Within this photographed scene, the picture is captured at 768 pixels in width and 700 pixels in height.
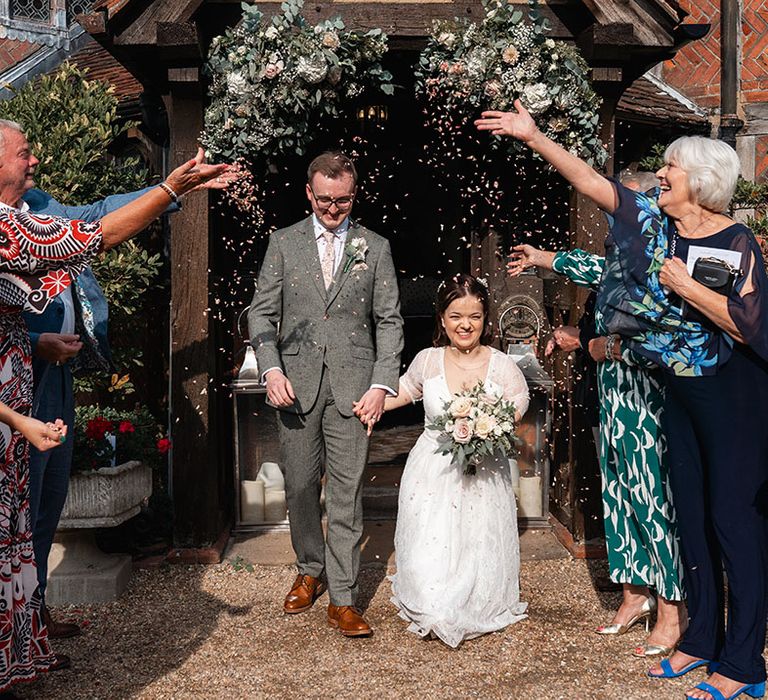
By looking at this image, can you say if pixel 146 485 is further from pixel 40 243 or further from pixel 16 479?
pixel 40 243

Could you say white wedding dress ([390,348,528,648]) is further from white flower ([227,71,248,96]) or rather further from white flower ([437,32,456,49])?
white flower ([227,71,248,96])

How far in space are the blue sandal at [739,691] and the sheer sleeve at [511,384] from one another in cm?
158

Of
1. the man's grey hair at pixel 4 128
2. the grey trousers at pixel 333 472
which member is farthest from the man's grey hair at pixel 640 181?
the man's grey hair at pixel 4 128

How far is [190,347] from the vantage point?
5527mm

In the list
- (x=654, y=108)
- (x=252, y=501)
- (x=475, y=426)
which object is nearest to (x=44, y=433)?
(x=475, y=426)

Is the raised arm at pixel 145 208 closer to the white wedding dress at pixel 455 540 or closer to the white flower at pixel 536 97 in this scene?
the white wedding dress at pixel 455 540

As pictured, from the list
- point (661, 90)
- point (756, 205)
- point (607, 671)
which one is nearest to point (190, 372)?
point (607, 671)

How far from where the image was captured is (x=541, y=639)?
14.6 ft

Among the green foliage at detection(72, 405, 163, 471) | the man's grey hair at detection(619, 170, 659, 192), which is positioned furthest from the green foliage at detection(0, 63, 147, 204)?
the man's grey hair at detection(619, 170, 659, 192)

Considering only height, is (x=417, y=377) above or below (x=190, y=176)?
below

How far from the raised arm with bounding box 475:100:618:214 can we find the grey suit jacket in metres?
1.24

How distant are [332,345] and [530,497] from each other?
95.5 inches

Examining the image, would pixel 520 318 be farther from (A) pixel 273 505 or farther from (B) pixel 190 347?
(B) pixel 190 347

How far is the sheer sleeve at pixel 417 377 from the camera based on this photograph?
4.79 m
